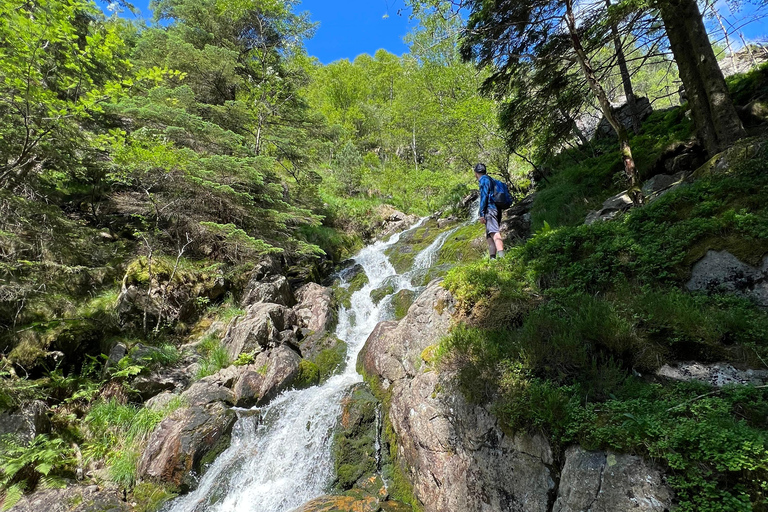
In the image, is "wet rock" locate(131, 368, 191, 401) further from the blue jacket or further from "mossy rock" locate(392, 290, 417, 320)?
the blue jacket

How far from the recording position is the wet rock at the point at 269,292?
32.9ft

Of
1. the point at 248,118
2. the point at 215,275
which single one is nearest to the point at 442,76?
the point at 248,118

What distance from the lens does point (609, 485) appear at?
245 centimetres

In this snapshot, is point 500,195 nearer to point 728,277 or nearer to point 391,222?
point 728,277

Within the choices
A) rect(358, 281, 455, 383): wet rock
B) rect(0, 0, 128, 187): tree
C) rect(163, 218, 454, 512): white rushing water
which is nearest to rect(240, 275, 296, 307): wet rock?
rect(163, 218, 454, 512): white rushing water

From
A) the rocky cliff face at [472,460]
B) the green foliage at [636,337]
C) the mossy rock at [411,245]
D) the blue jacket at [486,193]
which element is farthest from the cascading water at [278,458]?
the mossy rock at [411,245]

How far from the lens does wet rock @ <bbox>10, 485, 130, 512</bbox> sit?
490 cm

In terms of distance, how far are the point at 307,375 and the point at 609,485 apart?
21.4 ft

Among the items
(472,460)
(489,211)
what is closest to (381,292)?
(489,211)

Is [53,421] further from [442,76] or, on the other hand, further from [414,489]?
[442,76]

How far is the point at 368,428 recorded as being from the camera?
5.84 meters

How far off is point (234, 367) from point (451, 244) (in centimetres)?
811

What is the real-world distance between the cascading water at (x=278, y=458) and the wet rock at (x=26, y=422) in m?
2.74

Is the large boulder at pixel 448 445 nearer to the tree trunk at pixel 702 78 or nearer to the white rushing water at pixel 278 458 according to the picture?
the white rushing water at pixel 278 458
